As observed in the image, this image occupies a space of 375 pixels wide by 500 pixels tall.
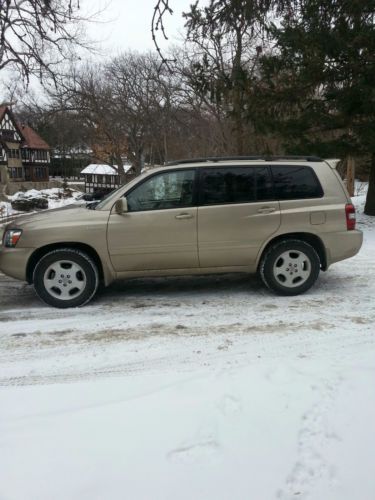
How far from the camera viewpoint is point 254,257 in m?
5.74

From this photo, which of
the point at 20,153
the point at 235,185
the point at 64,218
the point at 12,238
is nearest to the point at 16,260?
the point at 12,238

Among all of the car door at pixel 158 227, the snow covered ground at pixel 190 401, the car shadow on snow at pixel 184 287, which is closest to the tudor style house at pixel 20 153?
the car shadow on snow at pixel 184 287

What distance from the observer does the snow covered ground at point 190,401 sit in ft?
8.21

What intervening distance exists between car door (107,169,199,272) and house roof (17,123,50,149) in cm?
5761

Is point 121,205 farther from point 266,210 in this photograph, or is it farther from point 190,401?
point 190,401

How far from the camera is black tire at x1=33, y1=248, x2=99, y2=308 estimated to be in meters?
5.43

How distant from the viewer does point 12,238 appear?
5.47m

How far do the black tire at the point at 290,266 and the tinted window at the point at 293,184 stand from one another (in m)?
0.62

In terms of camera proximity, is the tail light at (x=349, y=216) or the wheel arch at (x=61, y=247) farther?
the tail light at (x=349, y=216)

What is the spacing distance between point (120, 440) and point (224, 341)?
1.72 metres

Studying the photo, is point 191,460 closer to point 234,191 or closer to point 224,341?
point 224,341

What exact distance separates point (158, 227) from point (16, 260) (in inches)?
70.0

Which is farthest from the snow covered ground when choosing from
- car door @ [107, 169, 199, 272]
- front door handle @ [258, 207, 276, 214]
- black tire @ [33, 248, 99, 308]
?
front door handle @ [258, 207, 276, 214]

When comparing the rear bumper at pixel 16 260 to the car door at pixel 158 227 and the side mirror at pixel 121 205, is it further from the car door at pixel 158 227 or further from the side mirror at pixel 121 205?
the side mirror at pixel 121 205
